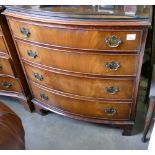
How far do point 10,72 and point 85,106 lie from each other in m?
0.63

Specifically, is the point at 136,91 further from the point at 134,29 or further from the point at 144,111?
the point at 144,111

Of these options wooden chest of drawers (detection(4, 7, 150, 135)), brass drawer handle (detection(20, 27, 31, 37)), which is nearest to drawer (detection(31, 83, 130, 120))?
wooden chest of drawers (detection(4, 7, 150, 135))

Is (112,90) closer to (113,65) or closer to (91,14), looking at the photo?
(113,65)

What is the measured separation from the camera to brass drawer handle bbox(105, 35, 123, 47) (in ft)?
3.37

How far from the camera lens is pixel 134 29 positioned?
0.98 metres

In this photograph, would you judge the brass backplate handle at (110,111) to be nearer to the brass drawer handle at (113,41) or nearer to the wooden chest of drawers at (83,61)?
the wooden chest of drawers at (83,61)

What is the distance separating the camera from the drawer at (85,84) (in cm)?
124

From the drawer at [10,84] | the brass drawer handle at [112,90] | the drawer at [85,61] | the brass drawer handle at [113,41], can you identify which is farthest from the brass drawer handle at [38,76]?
the brass drawer handle at [113,41]

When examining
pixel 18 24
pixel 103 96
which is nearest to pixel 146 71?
pixel 103 96

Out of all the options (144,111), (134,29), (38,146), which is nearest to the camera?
(134,29)

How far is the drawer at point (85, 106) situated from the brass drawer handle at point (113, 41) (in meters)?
0.45

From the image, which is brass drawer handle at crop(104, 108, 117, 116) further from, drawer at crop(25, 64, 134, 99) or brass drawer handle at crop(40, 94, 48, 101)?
brass drawer handle at crop(40, 94, 48, 101)

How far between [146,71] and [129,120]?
1.95 feet

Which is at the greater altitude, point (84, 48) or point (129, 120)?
point (84, 48)
